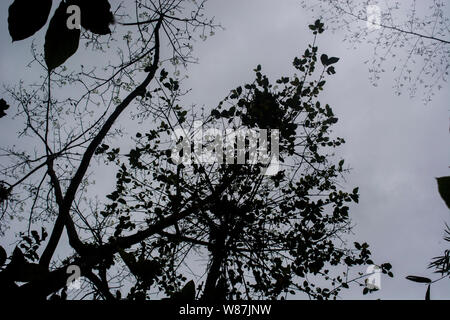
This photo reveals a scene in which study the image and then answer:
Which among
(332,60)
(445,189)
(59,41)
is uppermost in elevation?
(332,60)

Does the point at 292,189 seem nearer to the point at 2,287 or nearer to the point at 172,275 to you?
the point at 172,275

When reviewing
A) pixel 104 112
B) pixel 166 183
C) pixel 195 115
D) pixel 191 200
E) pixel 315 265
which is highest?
pixel 195 115

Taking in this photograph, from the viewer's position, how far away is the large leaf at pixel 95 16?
683mm

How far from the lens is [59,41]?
1.97 ft

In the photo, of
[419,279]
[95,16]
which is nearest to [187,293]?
[95,16]

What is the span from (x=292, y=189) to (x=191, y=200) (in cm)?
186

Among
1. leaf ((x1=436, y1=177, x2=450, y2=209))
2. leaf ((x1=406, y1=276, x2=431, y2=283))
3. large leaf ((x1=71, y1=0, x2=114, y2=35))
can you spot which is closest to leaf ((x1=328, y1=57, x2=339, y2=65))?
leaf ((x1=406, y1=276, x2=431, y2=283))

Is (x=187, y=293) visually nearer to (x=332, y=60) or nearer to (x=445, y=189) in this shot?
(x=445, y=189)

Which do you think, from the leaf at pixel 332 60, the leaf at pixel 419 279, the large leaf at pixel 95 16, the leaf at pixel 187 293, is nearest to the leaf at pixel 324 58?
the leaf at pixel 332 60

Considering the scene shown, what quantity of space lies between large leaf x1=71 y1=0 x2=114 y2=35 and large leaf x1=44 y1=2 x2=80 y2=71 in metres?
0.05

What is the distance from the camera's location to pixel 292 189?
5004 millimetres

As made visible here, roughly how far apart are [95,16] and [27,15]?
Result: 144mm
